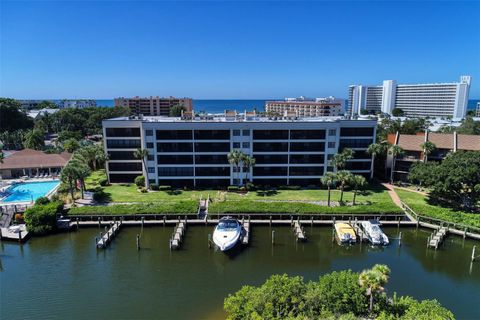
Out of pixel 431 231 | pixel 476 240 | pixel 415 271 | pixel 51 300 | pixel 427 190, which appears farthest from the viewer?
pixel 427 190

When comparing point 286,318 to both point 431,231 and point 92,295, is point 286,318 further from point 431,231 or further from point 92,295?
point 431,231

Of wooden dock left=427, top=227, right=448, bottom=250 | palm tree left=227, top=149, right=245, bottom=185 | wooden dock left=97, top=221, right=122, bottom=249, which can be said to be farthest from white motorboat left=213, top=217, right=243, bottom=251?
wooden dock left=427, top=227, right=448, bottom=250

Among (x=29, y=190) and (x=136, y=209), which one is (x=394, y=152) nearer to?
(x=136, y=209)

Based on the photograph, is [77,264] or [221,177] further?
[221,177]

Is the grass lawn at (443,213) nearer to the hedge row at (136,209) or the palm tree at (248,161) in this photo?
the palm tree at (248,161)

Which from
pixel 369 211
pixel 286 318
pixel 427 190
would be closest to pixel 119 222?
pixel 286 318

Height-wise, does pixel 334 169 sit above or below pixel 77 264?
above

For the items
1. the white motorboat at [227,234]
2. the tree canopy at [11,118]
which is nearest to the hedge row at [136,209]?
the white motorboat at [227,234]
